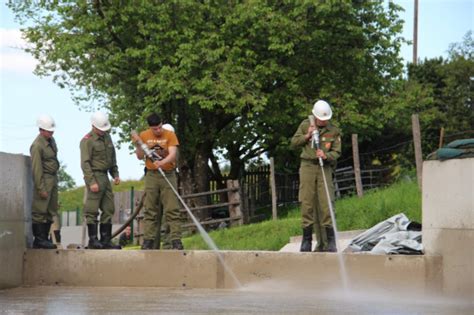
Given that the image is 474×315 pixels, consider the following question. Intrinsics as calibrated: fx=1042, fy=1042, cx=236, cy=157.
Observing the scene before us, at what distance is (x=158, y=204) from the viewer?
12844 millimetres

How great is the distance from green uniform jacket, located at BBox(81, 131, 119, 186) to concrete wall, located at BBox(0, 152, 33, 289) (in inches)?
26.5

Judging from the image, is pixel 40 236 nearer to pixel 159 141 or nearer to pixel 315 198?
pixel 159 141

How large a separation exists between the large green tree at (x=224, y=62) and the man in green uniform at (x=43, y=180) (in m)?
18.9

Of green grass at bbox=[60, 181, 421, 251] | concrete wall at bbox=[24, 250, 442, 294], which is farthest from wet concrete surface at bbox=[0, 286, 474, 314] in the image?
green grass at bbox=[60, 181, 421, 251]

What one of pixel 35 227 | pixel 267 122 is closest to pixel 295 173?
A: pixel 267 122

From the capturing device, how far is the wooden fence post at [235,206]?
30.2m

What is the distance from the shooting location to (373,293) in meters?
11.3

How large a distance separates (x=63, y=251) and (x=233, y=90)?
20188 mm

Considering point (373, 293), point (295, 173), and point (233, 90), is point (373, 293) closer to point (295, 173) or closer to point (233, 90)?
point (233, 90)

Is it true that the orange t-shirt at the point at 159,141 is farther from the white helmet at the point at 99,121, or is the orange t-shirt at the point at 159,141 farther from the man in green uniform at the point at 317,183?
the man in green uniform at the point at 317,183

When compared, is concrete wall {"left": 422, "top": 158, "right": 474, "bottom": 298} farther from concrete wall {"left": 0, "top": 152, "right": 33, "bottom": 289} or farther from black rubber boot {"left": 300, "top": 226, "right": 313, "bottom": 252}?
concrete wall {"left": 0, "top": 152, "right": 33, "bottom": 289}

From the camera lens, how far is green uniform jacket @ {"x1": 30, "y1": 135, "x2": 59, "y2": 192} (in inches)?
484

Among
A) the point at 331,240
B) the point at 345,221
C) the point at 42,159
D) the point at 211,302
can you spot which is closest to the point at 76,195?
the point at 345,221

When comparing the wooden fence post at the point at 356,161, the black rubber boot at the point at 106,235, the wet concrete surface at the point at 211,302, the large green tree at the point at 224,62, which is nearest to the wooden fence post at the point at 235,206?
the large green tree at the point at 224,62
